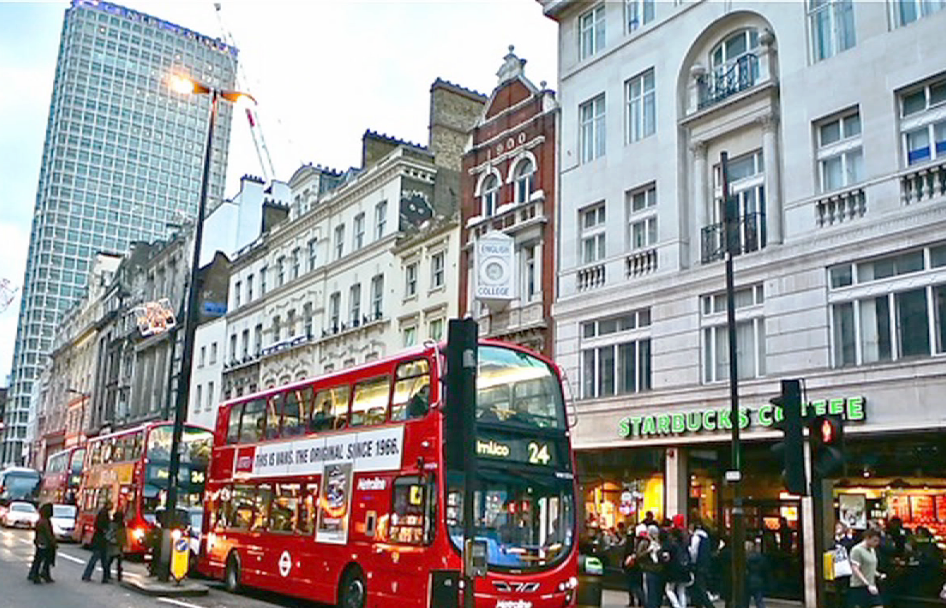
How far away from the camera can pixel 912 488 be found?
16.8 m

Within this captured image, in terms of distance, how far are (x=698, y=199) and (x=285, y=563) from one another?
39.9ft

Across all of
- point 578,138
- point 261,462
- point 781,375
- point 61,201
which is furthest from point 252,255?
point 61,201

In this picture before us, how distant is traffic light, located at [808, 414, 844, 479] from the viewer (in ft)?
30.0

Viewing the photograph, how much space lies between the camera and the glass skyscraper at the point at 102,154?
492 feet

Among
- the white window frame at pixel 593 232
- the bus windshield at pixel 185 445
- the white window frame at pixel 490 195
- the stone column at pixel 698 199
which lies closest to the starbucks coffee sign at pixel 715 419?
the stone column at pixel 698 199

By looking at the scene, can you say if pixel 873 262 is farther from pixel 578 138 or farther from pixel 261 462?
pixel 261 462

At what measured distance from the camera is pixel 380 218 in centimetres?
3531

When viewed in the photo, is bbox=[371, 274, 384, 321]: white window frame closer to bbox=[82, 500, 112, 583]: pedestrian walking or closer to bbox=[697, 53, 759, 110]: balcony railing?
bbox=[82, 500, 112, 583]: pedestrian walking

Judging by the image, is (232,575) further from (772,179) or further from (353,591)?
(772,179)

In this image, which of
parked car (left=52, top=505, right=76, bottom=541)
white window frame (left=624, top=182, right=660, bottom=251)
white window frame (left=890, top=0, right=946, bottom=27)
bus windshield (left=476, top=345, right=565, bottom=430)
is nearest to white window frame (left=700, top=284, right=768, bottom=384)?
white window frame (left=624, top=182, right=660, bottom=251)

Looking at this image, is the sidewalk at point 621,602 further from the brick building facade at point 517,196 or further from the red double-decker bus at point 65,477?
the red double-decker bus at point 65,477

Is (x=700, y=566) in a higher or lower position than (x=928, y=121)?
lower

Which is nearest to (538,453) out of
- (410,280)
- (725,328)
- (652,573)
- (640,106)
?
(652,573)

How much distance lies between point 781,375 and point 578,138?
9599mm
